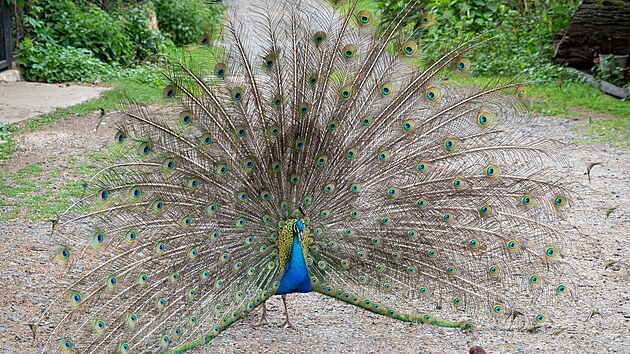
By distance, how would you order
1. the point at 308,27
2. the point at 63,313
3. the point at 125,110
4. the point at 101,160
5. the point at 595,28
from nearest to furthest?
the point at 125,110, the point at 308,27, the point at 63,313, the point at 101,160, the point at 595,28

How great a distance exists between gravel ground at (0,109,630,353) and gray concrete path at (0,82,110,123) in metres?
4.45

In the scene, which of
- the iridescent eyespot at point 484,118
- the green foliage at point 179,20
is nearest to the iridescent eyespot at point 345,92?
the iridescent eyespot at point 484,118

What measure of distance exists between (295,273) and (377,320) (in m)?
0.89

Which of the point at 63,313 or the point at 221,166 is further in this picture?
the point at 63,313

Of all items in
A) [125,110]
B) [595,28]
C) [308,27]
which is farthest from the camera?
[595,28]

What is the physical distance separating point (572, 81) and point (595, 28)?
97cm

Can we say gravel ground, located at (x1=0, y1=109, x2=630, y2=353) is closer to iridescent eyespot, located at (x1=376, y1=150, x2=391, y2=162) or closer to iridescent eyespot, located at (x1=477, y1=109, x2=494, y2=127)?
iridescent eyespot, located at (x1=376, y1=150, x2=391, y2=162)

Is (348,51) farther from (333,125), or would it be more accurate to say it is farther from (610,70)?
(610,70)

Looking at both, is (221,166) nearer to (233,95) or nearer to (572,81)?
A: (233,95)

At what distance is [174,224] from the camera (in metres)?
4.27

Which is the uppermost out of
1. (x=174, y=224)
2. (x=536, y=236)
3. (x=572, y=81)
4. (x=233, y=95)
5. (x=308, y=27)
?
(x=572, y=81)

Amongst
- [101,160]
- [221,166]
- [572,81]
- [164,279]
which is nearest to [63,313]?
[164,279]

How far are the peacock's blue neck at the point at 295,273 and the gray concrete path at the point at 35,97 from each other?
6818 mm

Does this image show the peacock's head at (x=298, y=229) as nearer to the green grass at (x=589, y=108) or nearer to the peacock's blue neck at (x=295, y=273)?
the peacock's blue neck at (x=295, y=273)
